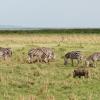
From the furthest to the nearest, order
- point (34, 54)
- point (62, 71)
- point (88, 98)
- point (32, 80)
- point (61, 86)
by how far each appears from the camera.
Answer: point (34, 54)
point (62, 71)
point (32, 80)
point (61, 86)
point (88, 98)

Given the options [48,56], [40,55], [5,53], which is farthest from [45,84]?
[5,53]

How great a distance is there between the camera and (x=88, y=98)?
46.8ft

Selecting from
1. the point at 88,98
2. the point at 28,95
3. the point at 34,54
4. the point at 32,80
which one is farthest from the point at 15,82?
the point at 34,54

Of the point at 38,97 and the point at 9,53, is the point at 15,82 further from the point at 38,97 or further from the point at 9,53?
the point at 9,53

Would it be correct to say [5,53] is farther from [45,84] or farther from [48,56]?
[45,84]

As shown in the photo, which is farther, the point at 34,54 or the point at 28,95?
the point at 34,54

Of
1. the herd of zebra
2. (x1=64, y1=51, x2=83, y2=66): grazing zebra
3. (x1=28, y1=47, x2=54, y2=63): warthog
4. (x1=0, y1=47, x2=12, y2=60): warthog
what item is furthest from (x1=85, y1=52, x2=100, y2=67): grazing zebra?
(x1=0, y1=47, x2=12, y2=60): warthog

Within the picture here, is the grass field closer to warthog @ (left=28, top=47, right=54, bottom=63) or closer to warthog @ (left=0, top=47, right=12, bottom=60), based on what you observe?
warthog @ (left=28, top=47, right=54, bottom=63)

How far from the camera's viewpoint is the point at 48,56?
26.2 meters

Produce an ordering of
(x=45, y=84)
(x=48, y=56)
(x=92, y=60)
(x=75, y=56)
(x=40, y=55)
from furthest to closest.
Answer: (x=48, y=56), (x=40, y=55), (x=75, y=56), (x=92, y=60), (x=45, y=84)

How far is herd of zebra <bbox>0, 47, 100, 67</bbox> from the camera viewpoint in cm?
2411

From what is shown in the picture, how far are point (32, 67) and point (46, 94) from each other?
25.4ft

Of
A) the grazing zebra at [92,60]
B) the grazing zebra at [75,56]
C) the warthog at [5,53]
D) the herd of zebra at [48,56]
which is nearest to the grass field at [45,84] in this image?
the grazing zebra at [92,60]

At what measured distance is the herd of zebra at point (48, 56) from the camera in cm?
2411
